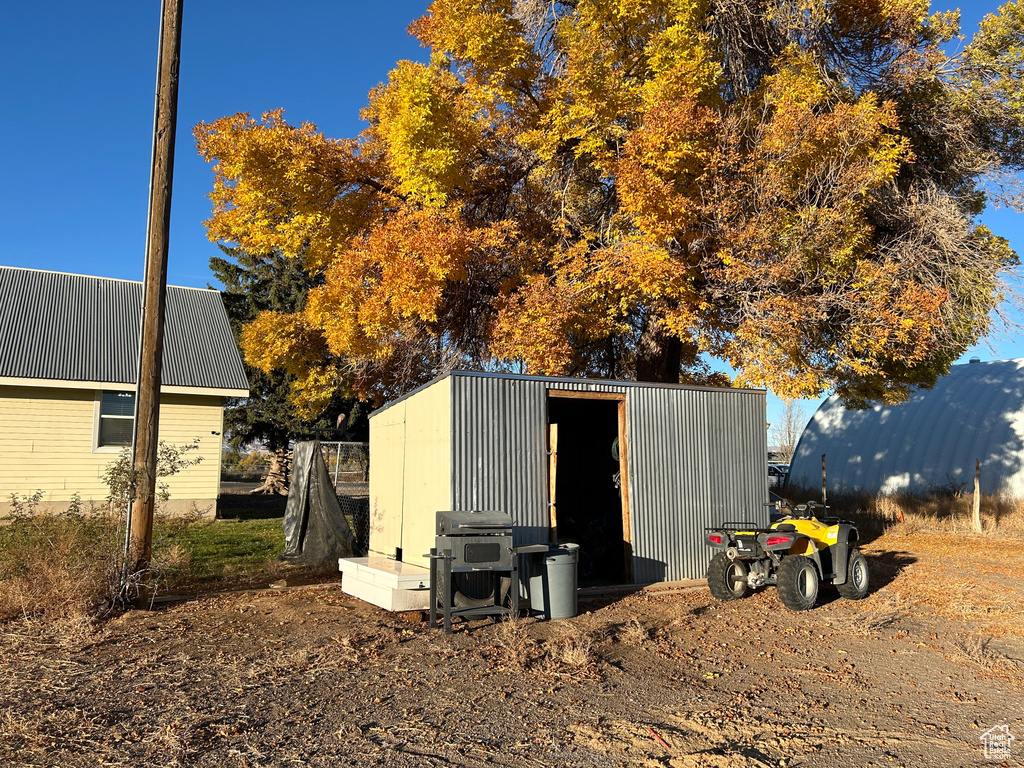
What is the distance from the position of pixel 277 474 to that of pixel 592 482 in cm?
1662

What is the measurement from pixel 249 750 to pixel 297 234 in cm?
1118

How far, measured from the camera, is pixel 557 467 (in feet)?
35.8

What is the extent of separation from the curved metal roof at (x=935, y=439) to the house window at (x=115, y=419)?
64.6 feet

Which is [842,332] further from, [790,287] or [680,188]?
[680,188]

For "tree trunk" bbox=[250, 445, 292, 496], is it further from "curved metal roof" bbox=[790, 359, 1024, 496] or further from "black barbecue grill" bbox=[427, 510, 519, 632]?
"black barbecue grill" bbox=[427, 510, 519, 632]

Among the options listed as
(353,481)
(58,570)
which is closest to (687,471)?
(58,570)

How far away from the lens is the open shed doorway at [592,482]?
10617mm

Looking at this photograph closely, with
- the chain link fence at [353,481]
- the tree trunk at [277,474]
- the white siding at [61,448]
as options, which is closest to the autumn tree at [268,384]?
the tree trunk at [277,474]

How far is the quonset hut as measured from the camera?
944 centimetres

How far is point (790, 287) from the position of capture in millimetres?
12789

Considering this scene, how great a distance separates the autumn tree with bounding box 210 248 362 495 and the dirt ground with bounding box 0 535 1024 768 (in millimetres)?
18387

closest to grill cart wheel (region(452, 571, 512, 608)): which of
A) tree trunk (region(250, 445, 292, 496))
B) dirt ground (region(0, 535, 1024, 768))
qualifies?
dirt ground (region(0, 535, 1024, 768))

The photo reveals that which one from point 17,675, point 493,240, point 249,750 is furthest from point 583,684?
point 493,240

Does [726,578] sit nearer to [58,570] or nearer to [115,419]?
[58,570]
